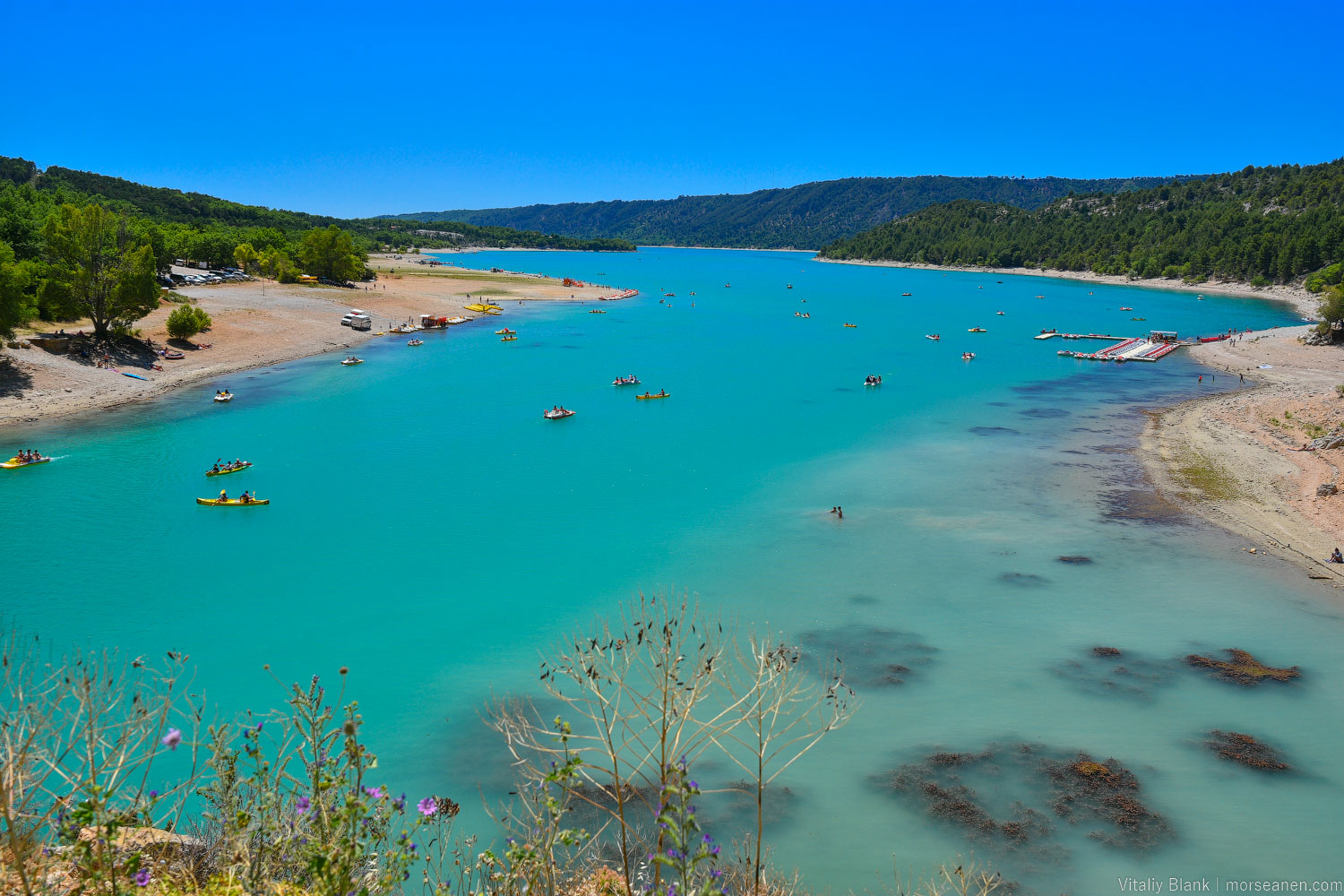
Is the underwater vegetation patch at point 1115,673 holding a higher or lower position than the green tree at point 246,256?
lower

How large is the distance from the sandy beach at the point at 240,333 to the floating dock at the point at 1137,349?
234 ft

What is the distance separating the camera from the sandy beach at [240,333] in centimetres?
5512

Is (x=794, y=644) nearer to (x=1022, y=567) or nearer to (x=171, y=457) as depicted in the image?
(x=1022, y=567)

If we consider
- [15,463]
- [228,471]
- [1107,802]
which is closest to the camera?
[1107,802]

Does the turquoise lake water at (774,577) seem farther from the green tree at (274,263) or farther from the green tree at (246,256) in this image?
the green tree at (246,256)

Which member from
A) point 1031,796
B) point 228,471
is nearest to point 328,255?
point 228,471

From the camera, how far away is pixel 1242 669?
24422 mm

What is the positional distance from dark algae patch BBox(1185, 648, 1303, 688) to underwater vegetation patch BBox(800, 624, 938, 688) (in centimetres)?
786

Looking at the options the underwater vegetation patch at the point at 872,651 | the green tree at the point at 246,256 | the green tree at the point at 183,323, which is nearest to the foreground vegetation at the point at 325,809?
the underwater vegetation patch at the point at 872,651

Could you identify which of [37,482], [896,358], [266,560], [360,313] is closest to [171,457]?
[37,482]

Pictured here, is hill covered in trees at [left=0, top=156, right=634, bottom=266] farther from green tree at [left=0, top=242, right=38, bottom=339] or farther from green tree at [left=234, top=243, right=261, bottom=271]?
green tree at [left=0, top=242, right=38, bottom=339]

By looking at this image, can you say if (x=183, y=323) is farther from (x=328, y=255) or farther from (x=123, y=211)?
(x=123, y=211)

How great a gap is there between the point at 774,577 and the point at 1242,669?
14724 millimetres

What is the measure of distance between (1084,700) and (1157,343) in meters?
85.5
